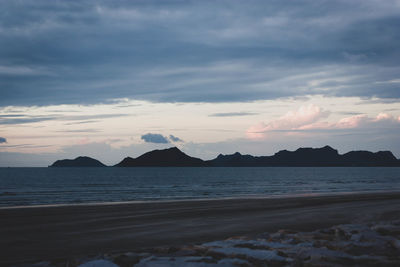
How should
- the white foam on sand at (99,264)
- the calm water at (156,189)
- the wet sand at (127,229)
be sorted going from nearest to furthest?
the white foam on sand at (99,264)
the wet sand at (127,229)
the calm water at (156,189)

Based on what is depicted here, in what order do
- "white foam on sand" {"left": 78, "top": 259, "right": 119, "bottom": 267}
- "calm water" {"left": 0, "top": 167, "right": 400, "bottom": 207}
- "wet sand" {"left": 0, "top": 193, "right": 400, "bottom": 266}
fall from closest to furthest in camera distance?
"white foam on sand" {"left": 78, "top": 259, "right": 119, "bottom": 267}
"wet sand" {"left": 0, "top": 193, "right": 400, "bottom": 266}
"calm water" {"left": 0, "top": 167, "right": 400, "bottom": 207}

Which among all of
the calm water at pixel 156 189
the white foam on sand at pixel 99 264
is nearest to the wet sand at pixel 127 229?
the white foam on sand at pixel 99 264

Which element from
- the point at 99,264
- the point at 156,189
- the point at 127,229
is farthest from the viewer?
the point at 156,189

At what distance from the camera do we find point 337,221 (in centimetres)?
1747

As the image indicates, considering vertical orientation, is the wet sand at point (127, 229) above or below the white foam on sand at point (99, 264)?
below

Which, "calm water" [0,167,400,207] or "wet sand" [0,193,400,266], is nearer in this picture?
"wet sand" [0,193,400,266]

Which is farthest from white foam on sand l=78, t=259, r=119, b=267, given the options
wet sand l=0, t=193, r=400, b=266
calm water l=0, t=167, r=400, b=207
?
calm water l=0, t=167, r=400, b=207

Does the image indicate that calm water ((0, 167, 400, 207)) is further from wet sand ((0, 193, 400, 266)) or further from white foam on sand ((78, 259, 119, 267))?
white foam on sand ((78, 259, 119, 267))

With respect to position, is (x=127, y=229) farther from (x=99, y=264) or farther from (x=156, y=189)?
(x=156, y=189)

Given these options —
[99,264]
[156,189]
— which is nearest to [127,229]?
[99,264]

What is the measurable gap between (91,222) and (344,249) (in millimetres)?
12274

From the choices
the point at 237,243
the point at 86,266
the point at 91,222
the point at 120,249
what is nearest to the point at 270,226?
the point at 237,243

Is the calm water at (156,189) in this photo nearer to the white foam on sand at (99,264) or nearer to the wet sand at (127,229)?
the wet sand at (127,229)

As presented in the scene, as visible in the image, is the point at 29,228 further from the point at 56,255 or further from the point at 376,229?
the point at 376,229
